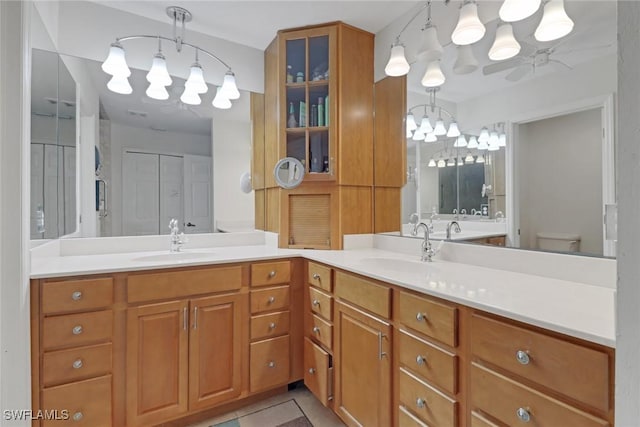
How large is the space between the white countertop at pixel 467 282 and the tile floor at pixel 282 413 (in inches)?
34.0

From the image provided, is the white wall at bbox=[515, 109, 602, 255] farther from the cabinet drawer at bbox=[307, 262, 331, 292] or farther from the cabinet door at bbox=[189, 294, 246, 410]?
the cabinet door at bbox=[189, 294, 246, 410]

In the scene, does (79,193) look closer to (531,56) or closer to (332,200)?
(332,200)

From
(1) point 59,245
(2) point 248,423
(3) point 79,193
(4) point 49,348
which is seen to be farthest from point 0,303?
(2) point 248,423

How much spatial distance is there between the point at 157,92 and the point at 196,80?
269 millimetres

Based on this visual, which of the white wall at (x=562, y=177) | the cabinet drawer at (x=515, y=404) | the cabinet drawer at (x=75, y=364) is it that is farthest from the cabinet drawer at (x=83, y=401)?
the white wall at (x=562, y=177)

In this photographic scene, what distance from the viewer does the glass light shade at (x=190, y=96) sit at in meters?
2.17

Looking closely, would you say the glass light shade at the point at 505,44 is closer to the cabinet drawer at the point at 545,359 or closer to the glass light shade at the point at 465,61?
the glass light shade at the point at 465,61

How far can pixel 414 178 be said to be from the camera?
6.98 ft

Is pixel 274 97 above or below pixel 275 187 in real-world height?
above

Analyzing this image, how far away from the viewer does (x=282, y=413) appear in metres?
1.76

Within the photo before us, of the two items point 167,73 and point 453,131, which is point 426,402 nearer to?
point 453,131

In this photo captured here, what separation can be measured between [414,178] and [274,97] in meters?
1.17

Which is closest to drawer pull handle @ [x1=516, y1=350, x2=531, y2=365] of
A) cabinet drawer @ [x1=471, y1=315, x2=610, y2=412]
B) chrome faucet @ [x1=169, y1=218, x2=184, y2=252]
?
cabinet drawer @ [x1=471, y1=315, x2=610, y2=412]

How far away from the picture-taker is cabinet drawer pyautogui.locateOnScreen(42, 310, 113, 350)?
4.37 feet
